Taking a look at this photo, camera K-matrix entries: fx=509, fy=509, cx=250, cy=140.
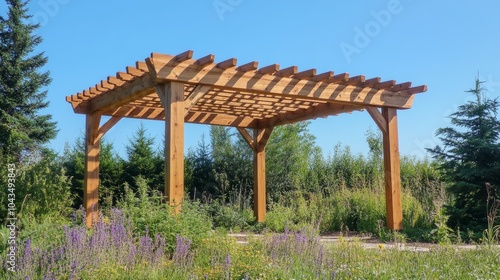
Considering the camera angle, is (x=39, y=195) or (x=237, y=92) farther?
(x=237, y=92)

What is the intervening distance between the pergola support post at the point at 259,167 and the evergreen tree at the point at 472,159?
147 inches

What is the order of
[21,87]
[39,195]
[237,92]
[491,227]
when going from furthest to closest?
[21,87], [237,92], [39,195], [491,227]

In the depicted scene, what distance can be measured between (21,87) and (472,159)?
12.8 m

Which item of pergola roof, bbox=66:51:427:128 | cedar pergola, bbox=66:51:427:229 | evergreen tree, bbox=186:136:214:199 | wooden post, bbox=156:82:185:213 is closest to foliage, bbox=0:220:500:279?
wooden post, bbox=156:82:185:213

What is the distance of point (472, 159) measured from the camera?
9008 mm

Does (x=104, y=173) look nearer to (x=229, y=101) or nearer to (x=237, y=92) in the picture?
(x=229, y=101)

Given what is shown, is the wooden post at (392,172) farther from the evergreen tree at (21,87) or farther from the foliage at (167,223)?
the evergreen tree at (21,87)

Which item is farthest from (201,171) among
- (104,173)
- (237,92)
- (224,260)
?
(224,260)

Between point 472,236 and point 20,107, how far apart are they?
13.2 meters

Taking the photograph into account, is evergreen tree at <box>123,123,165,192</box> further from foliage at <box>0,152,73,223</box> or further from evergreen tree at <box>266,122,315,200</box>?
foliage at <box>0,152,73,223</box>

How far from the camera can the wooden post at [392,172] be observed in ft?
28.9

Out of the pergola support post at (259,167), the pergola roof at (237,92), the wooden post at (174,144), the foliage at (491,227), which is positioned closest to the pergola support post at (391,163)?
the pergola roof at (237,92)

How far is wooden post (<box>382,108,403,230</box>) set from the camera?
881 centimetres

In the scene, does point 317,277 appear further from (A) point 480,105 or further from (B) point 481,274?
(A) point 480,105
